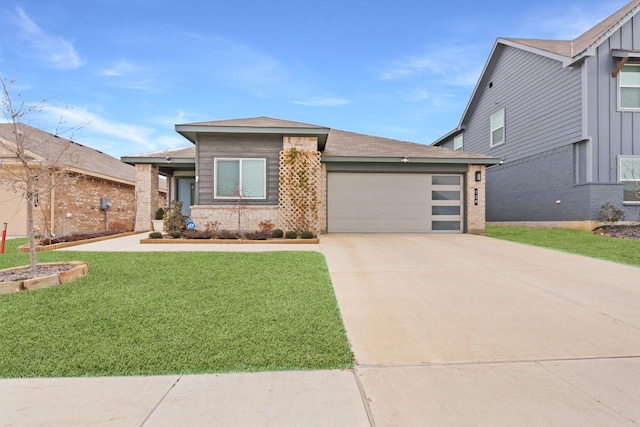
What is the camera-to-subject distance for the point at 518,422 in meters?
1.89

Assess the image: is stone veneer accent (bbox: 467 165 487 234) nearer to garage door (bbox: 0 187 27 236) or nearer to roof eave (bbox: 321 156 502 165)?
roof eave (bbox: 321 156 502 165)

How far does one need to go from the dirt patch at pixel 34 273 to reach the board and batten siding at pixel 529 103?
599 inches

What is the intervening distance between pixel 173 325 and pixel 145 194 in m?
11.0

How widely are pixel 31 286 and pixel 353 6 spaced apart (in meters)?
12.4

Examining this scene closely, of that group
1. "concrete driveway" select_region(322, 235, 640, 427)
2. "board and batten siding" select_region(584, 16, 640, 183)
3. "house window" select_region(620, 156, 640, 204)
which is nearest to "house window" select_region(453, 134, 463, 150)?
"board and batten siding" select_region(584, 16, 640, 183)

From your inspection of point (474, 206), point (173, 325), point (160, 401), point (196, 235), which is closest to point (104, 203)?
point (196, 235)

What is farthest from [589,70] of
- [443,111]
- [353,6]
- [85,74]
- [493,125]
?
[85,74]

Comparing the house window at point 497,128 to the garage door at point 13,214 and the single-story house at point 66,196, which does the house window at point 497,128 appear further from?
the garage door at point 13,214

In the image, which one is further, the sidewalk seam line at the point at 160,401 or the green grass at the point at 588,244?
the green grass at the point at 588,244

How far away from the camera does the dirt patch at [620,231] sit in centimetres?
994

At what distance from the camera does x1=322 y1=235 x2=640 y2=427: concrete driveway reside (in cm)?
204

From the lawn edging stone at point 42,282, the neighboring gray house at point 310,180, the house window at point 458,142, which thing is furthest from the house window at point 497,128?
the lawn edging stone at point 42,282

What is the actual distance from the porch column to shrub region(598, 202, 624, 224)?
16.3 m

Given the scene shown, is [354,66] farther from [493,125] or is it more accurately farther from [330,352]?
[330,352]
